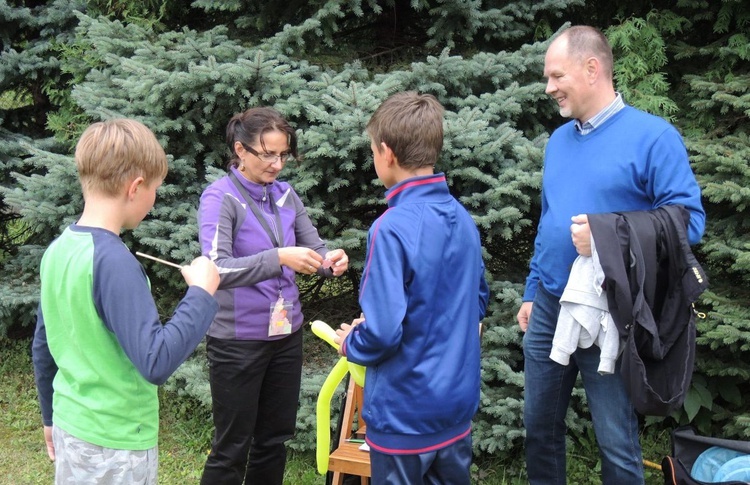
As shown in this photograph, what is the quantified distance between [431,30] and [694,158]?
6.16 feet

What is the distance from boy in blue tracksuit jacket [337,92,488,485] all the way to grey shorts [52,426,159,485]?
2.41ft

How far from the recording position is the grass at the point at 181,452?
3938 mm

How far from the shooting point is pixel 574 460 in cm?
401

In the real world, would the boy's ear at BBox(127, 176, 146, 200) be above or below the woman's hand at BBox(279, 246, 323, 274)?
above

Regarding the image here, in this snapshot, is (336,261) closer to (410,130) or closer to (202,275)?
(410,130)

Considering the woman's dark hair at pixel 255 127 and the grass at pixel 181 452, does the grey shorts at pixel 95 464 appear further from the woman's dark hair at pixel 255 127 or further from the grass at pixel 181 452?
the grass at pixel 181 452

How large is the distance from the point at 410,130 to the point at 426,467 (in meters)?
1.15

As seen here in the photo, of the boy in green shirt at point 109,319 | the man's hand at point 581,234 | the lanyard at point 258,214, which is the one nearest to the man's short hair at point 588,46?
the man's hand at point 581,234

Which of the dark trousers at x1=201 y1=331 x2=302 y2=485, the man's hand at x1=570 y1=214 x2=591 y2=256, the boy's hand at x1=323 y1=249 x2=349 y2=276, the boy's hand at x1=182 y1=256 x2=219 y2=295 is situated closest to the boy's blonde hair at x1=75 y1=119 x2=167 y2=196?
the boy's hand at x1=182 y1=256 x2=219 y2=295

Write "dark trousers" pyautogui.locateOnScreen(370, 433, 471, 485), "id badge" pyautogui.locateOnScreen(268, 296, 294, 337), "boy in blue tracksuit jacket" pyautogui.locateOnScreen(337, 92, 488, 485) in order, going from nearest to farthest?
"boy in blue tracksuit jacket" pyautogui.locateOnScreen(337, 92, 488, 485), "dark trousers" pyautogui.locateOnScreen(370, 433, 471, 485), "id badge" pyautogui.locateOnScreen(268, 296, 294, 337)

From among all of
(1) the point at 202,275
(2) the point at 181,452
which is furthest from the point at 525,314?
(2) the point at 181,452

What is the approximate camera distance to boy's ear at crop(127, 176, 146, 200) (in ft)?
6.43

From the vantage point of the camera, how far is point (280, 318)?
9.73 ft

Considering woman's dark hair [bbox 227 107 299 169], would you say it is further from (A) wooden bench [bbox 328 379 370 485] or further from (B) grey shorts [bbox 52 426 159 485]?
(B) grey shorts [bbox 52 426 159 485]
